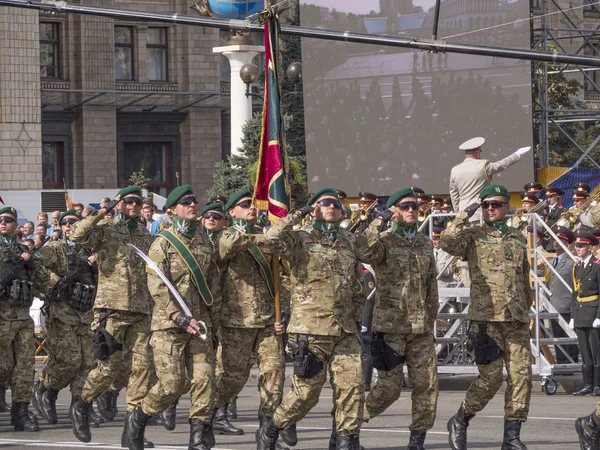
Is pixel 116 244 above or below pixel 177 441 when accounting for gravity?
above

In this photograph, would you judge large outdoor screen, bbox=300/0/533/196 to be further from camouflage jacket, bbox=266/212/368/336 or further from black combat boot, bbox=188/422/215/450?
black combat boot, bbox=188/422/215/450

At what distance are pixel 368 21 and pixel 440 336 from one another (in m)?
11.2

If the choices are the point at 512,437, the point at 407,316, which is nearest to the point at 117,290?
the point at 407,316

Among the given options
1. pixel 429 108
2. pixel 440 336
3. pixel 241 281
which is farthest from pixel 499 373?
pixel 429 108

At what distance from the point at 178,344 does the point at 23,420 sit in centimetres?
308

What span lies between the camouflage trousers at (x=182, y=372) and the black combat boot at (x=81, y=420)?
143 cm

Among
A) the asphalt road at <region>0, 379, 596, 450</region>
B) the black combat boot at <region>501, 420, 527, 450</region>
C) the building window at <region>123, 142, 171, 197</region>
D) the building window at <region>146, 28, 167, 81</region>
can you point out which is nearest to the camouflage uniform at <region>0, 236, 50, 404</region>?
the asphalt road at <region>0, 379, 596, 450</region>

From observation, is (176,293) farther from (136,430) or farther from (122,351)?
(122,351)

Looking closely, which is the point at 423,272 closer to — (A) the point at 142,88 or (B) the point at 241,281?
(B) the point at 241,281

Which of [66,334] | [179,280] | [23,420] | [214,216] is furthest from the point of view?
[66,334]

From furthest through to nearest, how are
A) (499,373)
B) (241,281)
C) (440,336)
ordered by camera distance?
(440,336) < (241,281) < (499,373)

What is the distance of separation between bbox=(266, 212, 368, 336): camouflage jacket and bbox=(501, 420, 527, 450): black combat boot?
4.76ft

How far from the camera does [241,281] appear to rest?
11609mm

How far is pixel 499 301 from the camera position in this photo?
11.1 m
